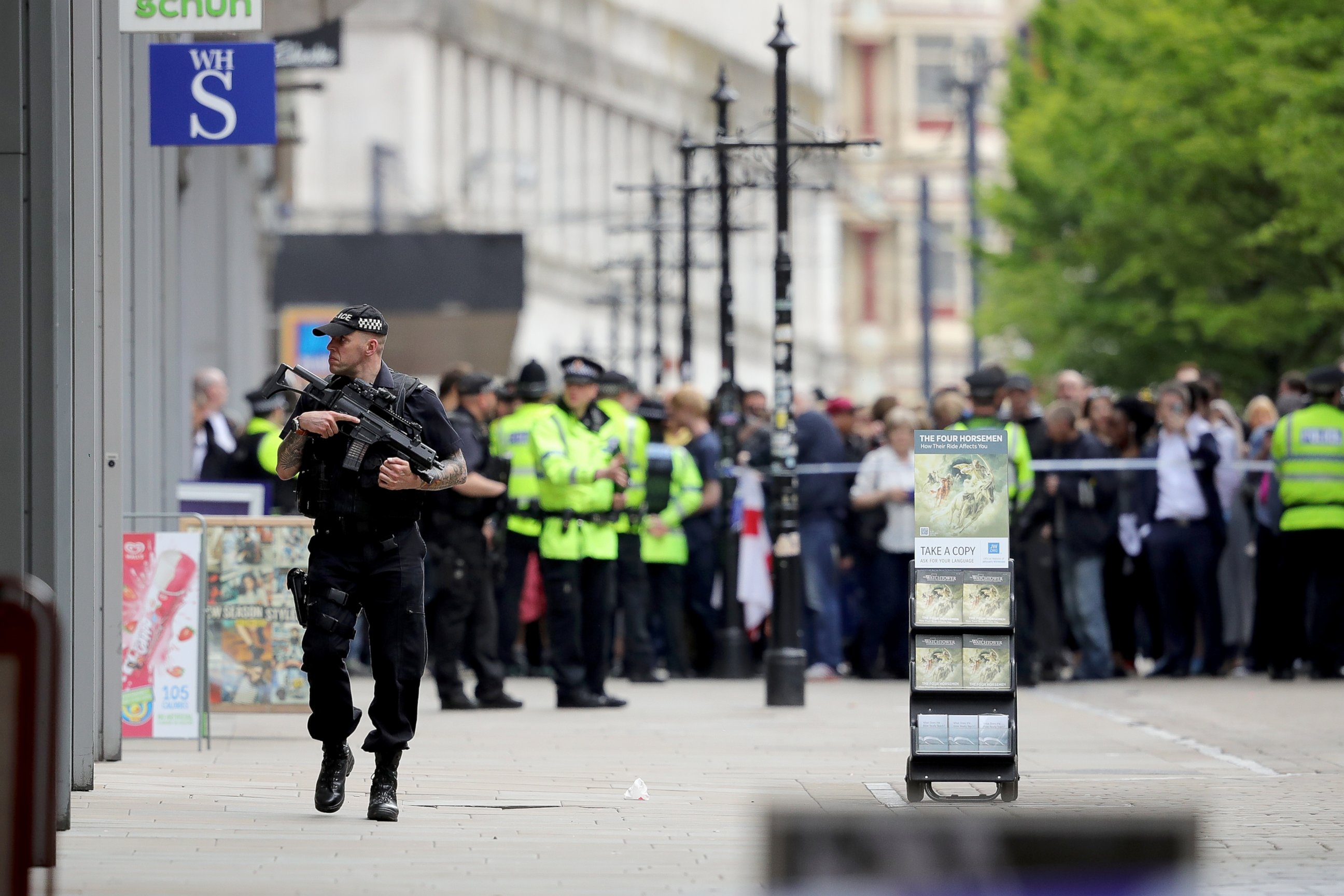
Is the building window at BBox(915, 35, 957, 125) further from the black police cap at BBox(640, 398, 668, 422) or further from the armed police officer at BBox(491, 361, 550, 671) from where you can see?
the armed police officer at BBox(491, 361, 550, 671)

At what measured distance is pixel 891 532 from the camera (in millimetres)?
19859

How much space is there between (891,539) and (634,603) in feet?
7.38

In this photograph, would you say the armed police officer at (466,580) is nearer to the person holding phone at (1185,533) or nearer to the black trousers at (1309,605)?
the person holding phone at (1185,533)

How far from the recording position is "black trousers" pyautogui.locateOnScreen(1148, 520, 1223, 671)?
19.5 metres

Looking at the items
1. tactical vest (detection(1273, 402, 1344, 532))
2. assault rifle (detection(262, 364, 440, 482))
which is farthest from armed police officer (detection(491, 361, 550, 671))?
assault rifle (detection(262, 364, 440, 482))

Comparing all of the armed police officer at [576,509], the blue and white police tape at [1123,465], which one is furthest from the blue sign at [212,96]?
the blue and white police tape at [1123,465]

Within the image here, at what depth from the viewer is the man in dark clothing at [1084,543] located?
19.3 m

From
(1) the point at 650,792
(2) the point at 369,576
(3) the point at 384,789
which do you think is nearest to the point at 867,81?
(1) the point at 650,792

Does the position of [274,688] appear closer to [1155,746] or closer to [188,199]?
[1155,746]

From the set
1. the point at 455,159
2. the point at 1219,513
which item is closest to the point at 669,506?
the point at 1219,513

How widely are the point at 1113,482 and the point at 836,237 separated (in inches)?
2837

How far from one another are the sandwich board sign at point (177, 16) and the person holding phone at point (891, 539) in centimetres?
838

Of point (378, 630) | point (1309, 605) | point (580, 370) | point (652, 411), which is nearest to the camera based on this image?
point (378, 630)

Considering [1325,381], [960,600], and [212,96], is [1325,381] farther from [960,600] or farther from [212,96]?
[212,96]
